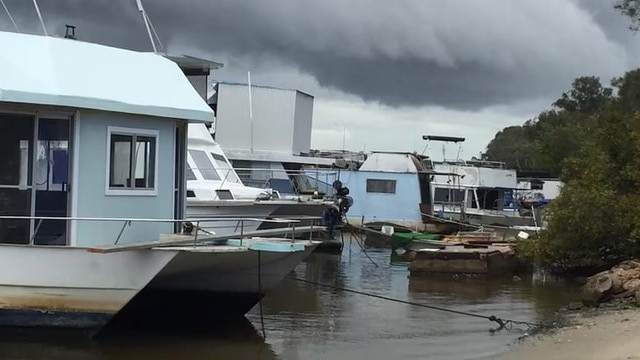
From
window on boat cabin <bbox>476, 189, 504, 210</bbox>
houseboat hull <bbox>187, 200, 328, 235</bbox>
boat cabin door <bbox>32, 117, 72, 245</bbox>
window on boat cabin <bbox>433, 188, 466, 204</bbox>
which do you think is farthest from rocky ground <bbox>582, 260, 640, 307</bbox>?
window on boat cabin <bbox>476, 189, 504, 210</bbox>

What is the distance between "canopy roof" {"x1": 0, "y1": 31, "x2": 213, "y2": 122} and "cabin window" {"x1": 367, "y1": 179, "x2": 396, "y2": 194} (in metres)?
22.2

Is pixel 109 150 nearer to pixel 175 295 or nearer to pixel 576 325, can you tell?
pixel 175 295

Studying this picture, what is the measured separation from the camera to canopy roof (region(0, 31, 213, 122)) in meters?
10.6

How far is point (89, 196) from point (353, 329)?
4.74 metres

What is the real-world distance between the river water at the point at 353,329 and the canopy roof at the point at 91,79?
3.28 m

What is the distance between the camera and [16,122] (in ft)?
35.6

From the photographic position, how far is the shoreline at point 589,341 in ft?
32.0

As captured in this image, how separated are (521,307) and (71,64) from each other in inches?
386

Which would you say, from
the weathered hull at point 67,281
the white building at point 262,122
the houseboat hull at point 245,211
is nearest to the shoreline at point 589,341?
the weathered hull at point 67,281

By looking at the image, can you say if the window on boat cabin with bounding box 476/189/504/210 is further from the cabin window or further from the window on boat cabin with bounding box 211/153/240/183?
the window on boat cabin with bounding box 211/153/240/183

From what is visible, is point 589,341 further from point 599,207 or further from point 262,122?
point 262,122

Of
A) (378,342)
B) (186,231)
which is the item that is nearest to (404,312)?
(378,342)

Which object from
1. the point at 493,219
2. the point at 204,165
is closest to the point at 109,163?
the point at 204,165

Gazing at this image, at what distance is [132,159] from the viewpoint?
11.3 m
